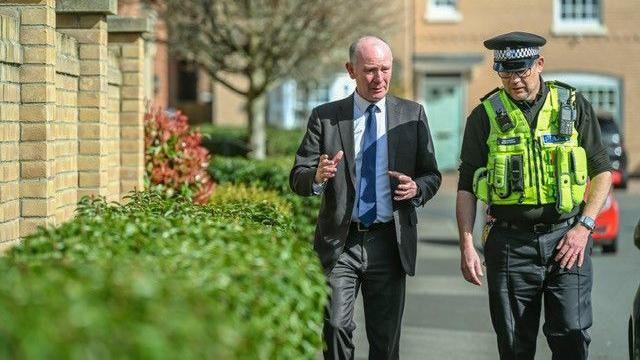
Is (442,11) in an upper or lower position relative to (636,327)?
upper

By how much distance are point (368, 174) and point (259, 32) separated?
Result: 13569mm

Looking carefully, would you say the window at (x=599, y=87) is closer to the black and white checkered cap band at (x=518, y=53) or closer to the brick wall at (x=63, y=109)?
the brick wall at (x=63, y=109)

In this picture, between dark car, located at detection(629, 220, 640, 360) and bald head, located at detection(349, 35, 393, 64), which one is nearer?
dark car, located at detection(629, 220, 640, 360)

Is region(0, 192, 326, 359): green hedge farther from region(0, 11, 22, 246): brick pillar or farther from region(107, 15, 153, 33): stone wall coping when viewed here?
region(107, 15, 153, 33): stone wall coping

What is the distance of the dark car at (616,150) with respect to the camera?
3038cm

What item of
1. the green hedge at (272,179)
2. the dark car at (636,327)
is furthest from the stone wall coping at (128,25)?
the dark car at (636,327)

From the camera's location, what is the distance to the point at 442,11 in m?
38.6

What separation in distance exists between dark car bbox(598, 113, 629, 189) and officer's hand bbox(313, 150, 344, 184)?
79.7 feet

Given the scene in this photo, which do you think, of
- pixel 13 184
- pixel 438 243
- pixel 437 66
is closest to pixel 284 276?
pixel 13 184

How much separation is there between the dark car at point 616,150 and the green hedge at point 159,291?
25.3 m

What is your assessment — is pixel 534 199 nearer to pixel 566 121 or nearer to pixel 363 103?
pixel 566 121

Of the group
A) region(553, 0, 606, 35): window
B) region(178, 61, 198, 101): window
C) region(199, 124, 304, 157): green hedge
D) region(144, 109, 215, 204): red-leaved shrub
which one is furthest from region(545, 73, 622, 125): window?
region(144, 109, 215, 204): red-leaved shrub

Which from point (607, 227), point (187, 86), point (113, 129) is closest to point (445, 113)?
point (187, 86)

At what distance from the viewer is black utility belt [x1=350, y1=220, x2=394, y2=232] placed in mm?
6801
